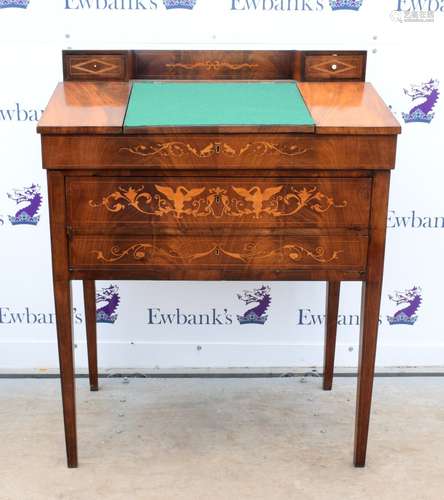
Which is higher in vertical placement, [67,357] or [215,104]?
[215,104]

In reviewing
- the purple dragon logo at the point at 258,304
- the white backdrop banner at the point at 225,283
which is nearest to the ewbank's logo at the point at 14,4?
the white backdrop banner at the point at 225,283

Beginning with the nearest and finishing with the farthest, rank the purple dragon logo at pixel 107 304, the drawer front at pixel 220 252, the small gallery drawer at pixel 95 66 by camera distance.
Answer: the drawer front at pixel 220 252
the small gallery drawer at pixel 95 66
the purple dragon logo at pixel 107 304

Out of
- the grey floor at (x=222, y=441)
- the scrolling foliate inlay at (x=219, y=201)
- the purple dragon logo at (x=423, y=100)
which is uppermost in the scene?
the purple dragon logo at (x=423, y=100)

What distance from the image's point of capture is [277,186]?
217 cm

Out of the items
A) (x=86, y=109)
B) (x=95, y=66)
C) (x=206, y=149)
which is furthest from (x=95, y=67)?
(x=206, y=149)

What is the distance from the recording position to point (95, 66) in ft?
8.18

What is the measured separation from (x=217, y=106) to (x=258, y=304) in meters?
1.04

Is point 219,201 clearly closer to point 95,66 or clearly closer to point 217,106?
point 217,106

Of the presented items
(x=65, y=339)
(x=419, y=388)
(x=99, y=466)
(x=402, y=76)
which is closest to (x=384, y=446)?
(x=419, y=388)

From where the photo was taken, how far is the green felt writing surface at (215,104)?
2127 mm

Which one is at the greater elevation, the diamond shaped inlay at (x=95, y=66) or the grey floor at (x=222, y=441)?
the diamond shaped inlay at (x=95, y=66)

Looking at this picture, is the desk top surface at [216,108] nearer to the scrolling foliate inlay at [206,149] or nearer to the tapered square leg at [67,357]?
the scrolling foliate inlay at [206,149]

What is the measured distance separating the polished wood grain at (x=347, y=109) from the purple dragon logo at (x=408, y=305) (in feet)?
3.02

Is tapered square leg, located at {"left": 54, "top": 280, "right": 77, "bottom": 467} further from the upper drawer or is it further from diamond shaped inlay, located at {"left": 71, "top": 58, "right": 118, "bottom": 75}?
the upper drawer
